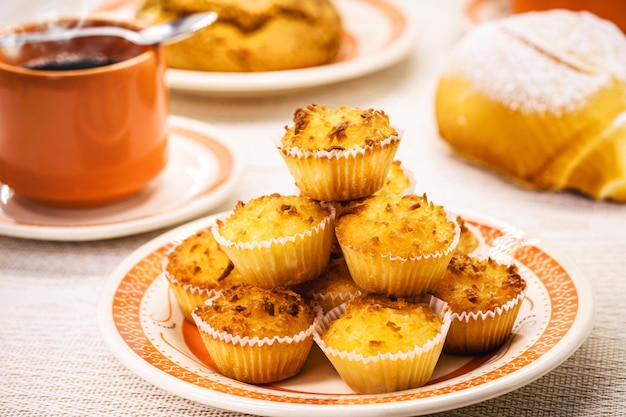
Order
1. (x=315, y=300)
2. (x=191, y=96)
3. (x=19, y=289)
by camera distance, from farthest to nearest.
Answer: (x=191, y=96) → (x=19, y=289) → (x=315, y=300)

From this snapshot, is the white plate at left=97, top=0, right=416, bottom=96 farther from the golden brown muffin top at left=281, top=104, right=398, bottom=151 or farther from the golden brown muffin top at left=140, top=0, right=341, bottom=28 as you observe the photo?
the golden brown muffin top at left=281, top=104, right=398, bottom=151

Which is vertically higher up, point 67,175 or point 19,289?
point 67,175

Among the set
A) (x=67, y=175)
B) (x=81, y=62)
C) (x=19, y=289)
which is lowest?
(x=19, y=289)

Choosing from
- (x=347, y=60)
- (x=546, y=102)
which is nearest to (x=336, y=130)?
(x=546, y=102)

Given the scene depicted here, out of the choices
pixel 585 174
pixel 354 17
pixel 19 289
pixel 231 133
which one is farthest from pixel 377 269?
pixel 354 17

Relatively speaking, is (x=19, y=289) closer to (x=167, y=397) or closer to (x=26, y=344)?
(x=26, y=344)

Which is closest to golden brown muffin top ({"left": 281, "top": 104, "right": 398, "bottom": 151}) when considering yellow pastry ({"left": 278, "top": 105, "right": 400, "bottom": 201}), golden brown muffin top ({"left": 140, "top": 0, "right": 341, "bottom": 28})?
yellow pastry ({"left": 278, "top": 105, "right": 400, "bottom": 201})

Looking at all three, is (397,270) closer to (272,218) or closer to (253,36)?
(272,218)
